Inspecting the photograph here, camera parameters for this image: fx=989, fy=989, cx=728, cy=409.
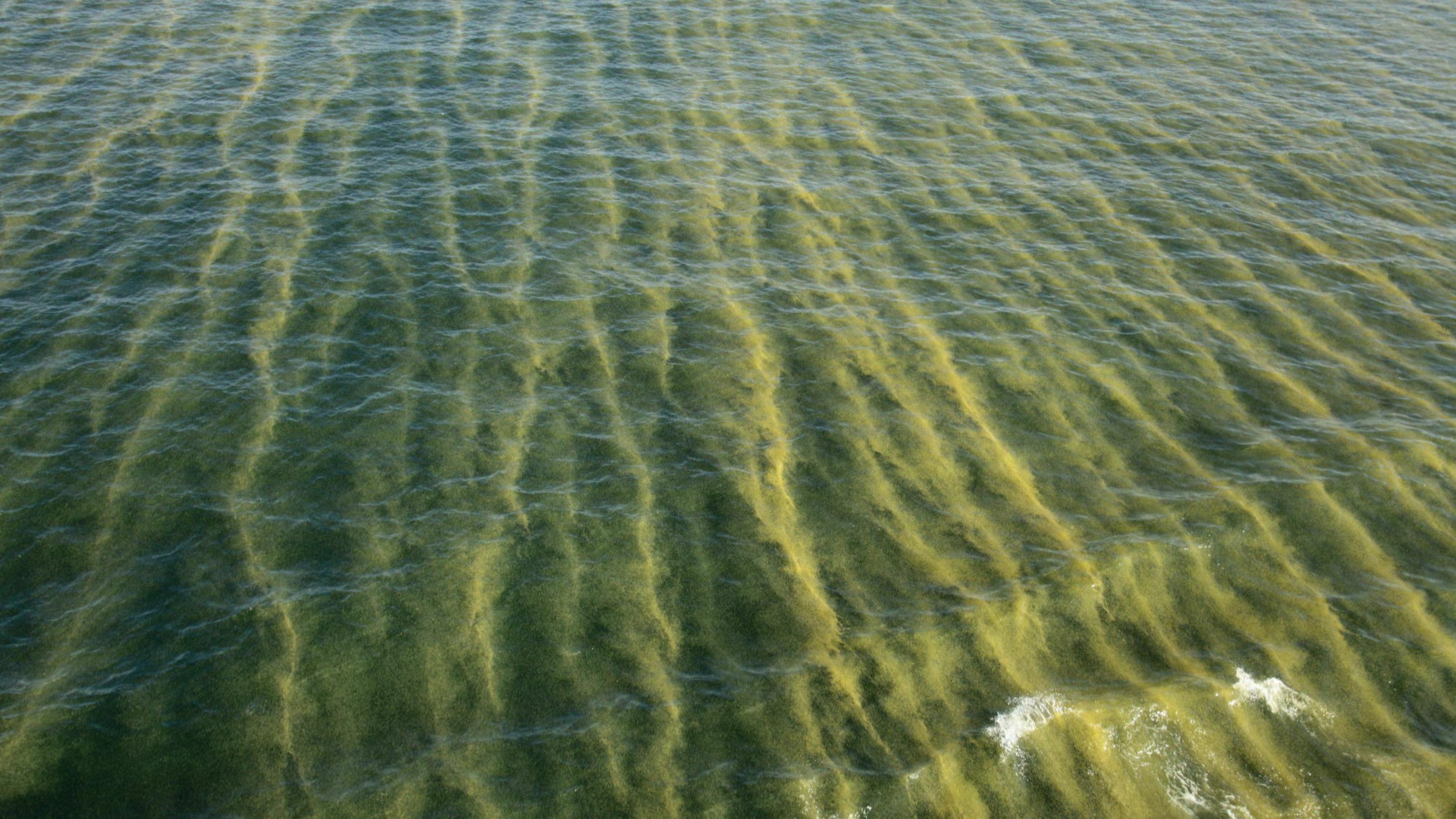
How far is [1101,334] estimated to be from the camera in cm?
1142

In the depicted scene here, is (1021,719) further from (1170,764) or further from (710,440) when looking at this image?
(710,440)

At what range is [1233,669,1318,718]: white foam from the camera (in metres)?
7.29

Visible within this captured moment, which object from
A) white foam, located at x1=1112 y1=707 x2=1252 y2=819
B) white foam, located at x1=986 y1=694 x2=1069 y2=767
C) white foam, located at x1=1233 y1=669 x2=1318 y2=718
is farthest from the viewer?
white foam, located at x1=1233 y1=669 x2=1318 y2=718

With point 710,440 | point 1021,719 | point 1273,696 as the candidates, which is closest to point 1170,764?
point 1021,719

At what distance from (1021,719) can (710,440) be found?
4025 mm

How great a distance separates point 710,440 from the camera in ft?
32.3

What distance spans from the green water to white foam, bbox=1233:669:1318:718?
0.13 ft

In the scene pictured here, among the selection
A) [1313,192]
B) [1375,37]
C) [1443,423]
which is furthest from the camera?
[1375,37]

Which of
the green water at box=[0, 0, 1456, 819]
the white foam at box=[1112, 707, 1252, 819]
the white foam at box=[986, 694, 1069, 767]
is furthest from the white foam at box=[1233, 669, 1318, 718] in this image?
the white foam at box=[986, 694, 1069, 767]

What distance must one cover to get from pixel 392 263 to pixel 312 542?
4594mm

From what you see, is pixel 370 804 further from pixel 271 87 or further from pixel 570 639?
pixel 271 87

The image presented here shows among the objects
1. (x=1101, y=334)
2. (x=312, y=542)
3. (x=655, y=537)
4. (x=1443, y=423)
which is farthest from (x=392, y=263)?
(x=1443, y=423)

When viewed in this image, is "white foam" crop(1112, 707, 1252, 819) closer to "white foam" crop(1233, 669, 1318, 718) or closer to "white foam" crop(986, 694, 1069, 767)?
"white foam" crop(986, 694, 1069, 767)

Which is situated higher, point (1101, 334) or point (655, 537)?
point (1101, 334)
